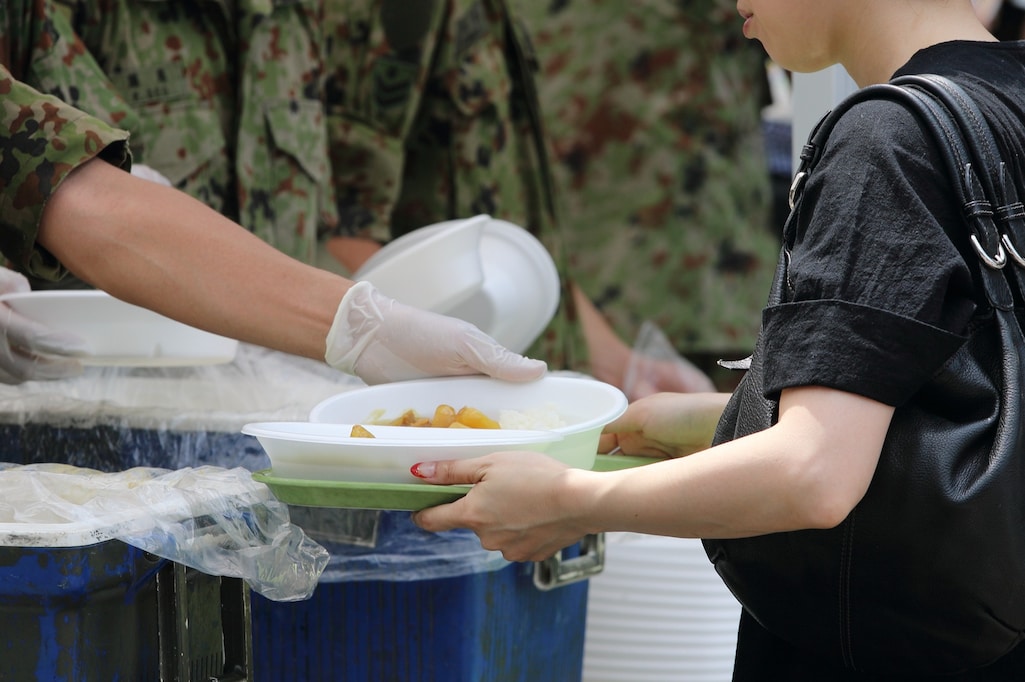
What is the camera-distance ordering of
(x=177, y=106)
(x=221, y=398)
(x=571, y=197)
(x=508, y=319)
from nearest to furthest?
1. (x=221, y=398)
2. (x=508, y=319)
3. (x=177, y=106)
4. (x=571, y=197)

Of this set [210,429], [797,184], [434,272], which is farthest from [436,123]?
[797,184]

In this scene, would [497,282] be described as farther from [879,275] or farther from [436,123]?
[879,275]

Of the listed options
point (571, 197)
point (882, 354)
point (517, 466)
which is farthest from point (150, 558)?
point (571, 197)

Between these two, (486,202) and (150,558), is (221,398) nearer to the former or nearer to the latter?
(150,558)

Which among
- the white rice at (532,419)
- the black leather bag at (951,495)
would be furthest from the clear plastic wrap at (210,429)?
the black leather bag at (951,495)

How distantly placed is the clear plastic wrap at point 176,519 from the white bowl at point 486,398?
0.21 metres

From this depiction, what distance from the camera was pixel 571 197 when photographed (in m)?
3.50

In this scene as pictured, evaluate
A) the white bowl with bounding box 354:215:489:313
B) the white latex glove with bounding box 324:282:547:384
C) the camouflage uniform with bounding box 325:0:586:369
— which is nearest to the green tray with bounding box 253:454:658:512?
the white latex glove with bounding box 324:282:547:384

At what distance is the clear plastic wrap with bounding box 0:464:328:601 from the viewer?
1.03m

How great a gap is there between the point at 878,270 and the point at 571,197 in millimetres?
2635

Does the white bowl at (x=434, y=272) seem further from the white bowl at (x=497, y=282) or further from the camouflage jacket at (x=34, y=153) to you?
the camouflage jacket at (x=34, y=153)

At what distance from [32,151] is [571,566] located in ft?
2.67

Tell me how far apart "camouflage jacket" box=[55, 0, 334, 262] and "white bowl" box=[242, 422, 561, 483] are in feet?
3.66

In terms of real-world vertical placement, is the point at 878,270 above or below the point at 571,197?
above
